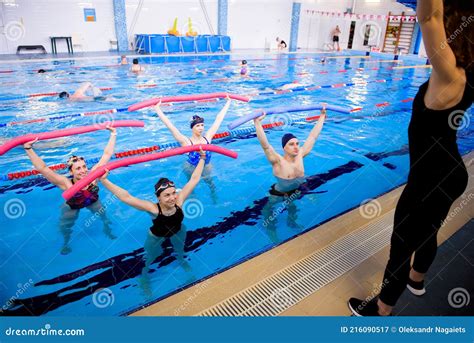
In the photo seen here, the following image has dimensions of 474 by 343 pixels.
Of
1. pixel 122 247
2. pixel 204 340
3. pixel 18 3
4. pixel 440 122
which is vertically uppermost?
pixel 18 3

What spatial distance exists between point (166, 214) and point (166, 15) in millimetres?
20597

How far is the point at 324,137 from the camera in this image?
693 centimetres

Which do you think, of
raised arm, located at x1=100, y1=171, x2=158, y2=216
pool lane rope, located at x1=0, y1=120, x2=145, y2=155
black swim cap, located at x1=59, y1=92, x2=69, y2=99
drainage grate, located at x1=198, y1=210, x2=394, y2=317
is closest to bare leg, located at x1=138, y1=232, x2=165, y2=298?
raised arm, located at x1=100, y1=171, x2=158, y2=216

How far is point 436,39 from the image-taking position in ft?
4.72

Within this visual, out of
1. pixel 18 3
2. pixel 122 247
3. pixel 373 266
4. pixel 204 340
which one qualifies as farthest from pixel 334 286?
pixel 18 3

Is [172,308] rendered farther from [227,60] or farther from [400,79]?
[227,60]

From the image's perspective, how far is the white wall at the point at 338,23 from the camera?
2534 cm

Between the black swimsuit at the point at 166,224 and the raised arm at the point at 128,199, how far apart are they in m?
0.09

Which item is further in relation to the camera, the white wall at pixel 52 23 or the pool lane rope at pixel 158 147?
the white wall at pixel 52 23

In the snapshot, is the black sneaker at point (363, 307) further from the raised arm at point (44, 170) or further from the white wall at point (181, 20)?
the white wall at point (181, 20)

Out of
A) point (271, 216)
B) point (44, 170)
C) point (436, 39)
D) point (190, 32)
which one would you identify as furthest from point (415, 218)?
point (190, 32)

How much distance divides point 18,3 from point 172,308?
20.4m

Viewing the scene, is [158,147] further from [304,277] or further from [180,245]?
[304,277]

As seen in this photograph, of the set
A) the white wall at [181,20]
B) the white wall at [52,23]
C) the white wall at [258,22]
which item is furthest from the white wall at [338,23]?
the white wall at [52,23]
